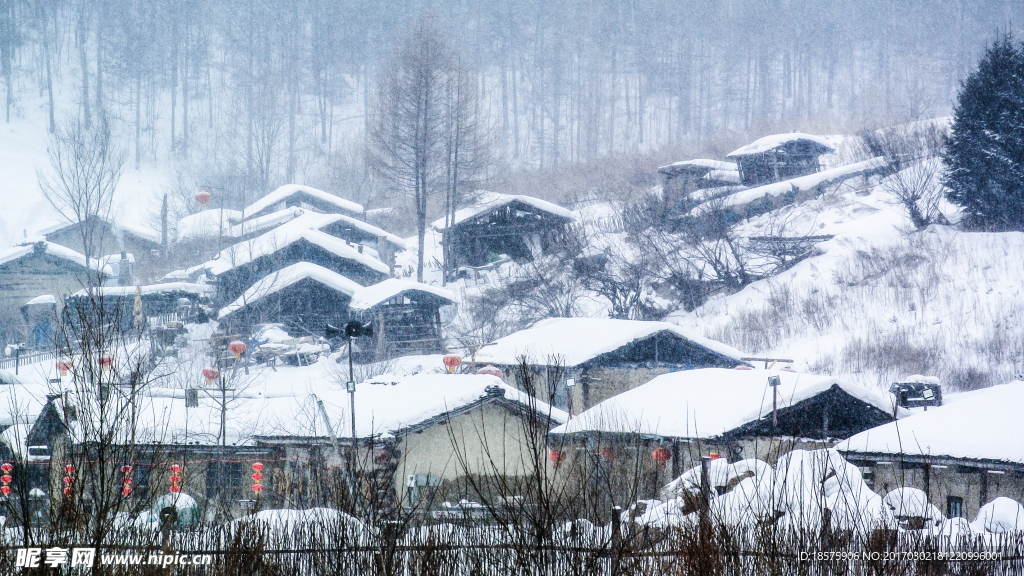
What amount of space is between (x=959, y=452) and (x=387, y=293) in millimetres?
22840

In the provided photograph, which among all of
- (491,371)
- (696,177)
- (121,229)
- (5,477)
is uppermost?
(696,177)

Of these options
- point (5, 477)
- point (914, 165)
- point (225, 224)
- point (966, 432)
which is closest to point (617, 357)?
point (966, 432)

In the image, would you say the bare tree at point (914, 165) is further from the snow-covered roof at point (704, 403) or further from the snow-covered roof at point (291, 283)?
the snow-covered roof at point (291, 283)

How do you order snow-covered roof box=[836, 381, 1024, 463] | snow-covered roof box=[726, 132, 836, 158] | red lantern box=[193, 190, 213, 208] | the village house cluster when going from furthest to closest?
1. red lantern box=[193, 190, 213, 208]
2. snow-covered roof box=[726, 132, 836, 158]
3. the village house cluster
4. snow-covered roof box=[836, 381, 1024, 463]

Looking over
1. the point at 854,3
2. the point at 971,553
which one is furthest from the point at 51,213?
the point at 854,3

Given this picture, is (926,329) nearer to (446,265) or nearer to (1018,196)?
(1018,196)

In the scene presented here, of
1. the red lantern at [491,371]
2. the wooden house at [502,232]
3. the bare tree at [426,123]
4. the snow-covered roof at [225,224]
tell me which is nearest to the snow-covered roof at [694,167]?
the wooden house at [502,232]

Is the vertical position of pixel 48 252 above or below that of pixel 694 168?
below

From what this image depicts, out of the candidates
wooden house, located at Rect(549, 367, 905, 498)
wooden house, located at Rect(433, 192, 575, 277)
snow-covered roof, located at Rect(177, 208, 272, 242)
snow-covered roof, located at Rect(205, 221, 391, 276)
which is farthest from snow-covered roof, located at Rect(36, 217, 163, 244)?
wooden house, located at Rect(549, 367, 905, 498)

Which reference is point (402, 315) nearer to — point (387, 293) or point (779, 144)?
point (387, 293)

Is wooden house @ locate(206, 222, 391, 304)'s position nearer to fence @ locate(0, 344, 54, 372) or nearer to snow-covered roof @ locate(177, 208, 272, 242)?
snow-covered roof @ locate(177, 208, 272, 242)

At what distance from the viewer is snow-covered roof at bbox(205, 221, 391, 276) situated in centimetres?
3712

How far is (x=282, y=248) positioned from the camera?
122ft

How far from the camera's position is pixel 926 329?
25.6 m
